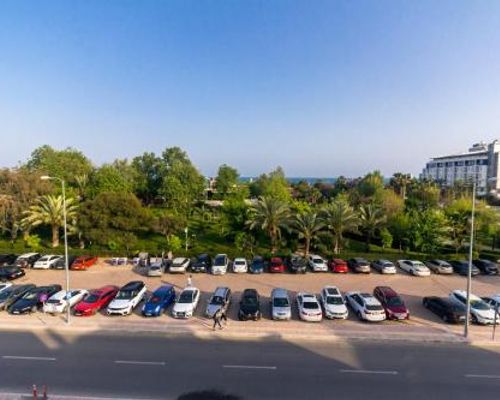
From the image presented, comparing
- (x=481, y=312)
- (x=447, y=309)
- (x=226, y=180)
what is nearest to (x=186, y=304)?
(x=447, y=309)

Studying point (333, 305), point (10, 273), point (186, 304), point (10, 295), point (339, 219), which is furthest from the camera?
point (339, 219)

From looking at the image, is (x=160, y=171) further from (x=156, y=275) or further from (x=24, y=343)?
(x=24, y=343)

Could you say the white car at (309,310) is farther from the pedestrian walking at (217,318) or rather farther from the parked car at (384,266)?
the parked car at (384,266)

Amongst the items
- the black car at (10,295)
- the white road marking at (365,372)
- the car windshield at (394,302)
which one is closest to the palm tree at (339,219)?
the car windshield at (394,302)

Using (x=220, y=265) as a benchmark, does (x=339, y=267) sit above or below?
above

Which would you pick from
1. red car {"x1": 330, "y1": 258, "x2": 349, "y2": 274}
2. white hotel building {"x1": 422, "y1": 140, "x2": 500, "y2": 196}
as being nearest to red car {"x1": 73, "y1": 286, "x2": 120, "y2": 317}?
red car {"x1": 330, "y1": 258, "x2": 349, "y2": 274}

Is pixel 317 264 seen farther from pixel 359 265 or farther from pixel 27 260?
pixel 27 260

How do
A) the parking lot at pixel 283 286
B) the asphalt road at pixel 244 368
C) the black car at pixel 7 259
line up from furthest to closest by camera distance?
the black car at pixel 7 259 < the parking lot at pixel 283 286 < the asphalt road at pixel 244 368
